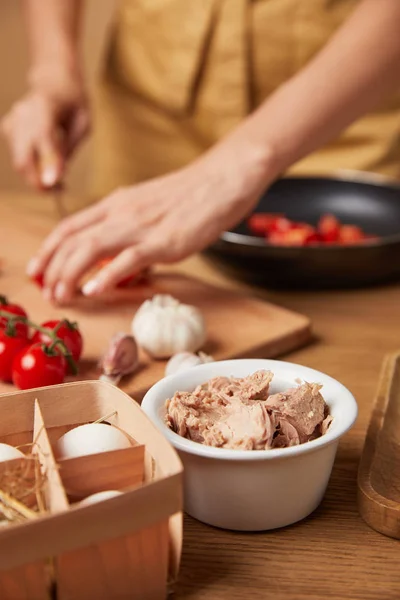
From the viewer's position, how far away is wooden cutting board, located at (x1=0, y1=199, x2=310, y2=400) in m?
Result: 1.50

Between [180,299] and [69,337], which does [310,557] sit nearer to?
[69,337]

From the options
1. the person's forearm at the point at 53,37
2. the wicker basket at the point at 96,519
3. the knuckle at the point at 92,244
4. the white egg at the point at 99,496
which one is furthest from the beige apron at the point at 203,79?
the white egg at the point at 99,496

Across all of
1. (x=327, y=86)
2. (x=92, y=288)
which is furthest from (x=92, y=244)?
(x=327, y=86)

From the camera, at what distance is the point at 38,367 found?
130 cm

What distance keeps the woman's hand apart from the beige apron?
66 centimetres

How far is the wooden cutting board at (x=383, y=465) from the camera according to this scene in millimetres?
1042

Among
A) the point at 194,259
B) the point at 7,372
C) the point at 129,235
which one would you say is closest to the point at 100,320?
the point at 129,235

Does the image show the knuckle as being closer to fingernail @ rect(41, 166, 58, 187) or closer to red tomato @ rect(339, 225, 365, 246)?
fingernail @ rect(41, 166, 58, 187)

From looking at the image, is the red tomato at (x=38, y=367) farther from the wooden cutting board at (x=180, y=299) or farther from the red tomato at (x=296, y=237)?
the red tomato at (x=296, y=237)

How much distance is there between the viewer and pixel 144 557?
2.85ft

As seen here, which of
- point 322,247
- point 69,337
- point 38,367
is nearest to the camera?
point 38,367

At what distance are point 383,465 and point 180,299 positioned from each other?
0.72 metres

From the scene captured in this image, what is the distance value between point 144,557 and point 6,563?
15 centimetres

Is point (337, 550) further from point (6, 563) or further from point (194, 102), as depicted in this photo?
point (194, 102)
